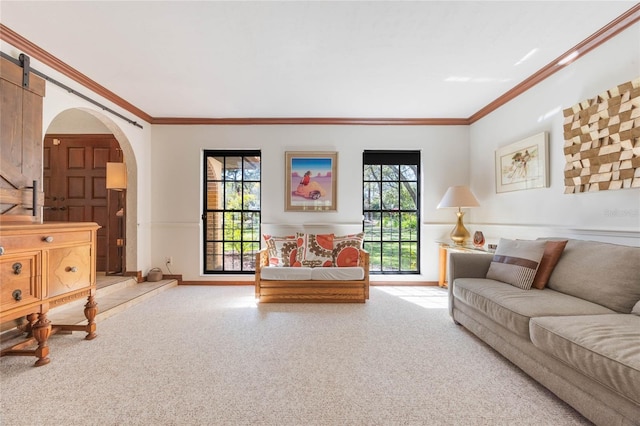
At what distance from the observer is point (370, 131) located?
446 centimetres

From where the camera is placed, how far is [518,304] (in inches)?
75.8

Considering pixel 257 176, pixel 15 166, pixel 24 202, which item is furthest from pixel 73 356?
pixel 257 176

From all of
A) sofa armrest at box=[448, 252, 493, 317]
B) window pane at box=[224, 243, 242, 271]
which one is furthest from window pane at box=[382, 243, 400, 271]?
window pane at box=[224, 243, 242, 271]

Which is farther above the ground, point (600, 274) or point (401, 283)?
point (600, 274)

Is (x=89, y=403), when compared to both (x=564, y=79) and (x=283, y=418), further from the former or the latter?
(x=564, y=79)

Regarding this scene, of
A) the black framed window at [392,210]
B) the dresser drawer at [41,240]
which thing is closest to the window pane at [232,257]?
the black framed window at [392,210]

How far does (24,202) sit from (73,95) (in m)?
1.29

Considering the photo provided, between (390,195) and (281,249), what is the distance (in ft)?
6.30

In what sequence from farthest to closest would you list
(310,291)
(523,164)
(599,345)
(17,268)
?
(310,291)
(523,164)
(17,268)
(599,345)

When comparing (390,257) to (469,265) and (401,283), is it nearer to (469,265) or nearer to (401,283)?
(401,283)

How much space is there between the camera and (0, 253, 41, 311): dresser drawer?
69.4 inches

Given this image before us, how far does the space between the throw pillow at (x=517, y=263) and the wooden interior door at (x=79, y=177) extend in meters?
5.08

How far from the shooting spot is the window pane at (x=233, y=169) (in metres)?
4.55

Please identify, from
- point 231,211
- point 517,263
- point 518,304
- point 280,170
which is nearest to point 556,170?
point 517,263
